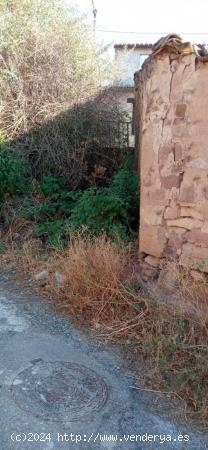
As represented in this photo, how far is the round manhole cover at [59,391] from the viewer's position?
2693 mm

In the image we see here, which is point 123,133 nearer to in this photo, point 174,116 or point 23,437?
point 174,116

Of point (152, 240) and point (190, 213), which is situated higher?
point (190, 213)

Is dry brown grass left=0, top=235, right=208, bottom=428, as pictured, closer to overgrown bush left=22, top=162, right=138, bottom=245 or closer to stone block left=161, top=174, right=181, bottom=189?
overgrown bush left=22, top=162, right=138, bottom=245

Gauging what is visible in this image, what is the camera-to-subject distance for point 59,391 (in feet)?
9.55

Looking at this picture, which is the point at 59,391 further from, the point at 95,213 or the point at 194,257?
the point at 95,213

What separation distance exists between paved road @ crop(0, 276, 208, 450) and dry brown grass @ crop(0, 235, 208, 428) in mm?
188

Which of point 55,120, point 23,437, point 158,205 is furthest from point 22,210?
point 23,437

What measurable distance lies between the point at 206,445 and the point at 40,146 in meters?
5.66

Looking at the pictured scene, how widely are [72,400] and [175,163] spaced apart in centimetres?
214

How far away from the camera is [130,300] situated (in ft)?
12.8

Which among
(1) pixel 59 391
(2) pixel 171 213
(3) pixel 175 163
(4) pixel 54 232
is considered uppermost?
(3) pixel 175 163

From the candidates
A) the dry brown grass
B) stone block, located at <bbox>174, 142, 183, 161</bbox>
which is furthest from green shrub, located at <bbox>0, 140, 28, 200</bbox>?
stone block, located at <bbox>174, 142, 183, 161</bbox>

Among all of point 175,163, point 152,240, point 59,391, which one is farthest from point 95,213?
point 59,391

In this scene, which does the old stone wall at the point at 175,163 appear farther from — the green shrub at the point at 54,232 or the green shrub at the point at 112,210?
the green shrub at the point at 54,232
